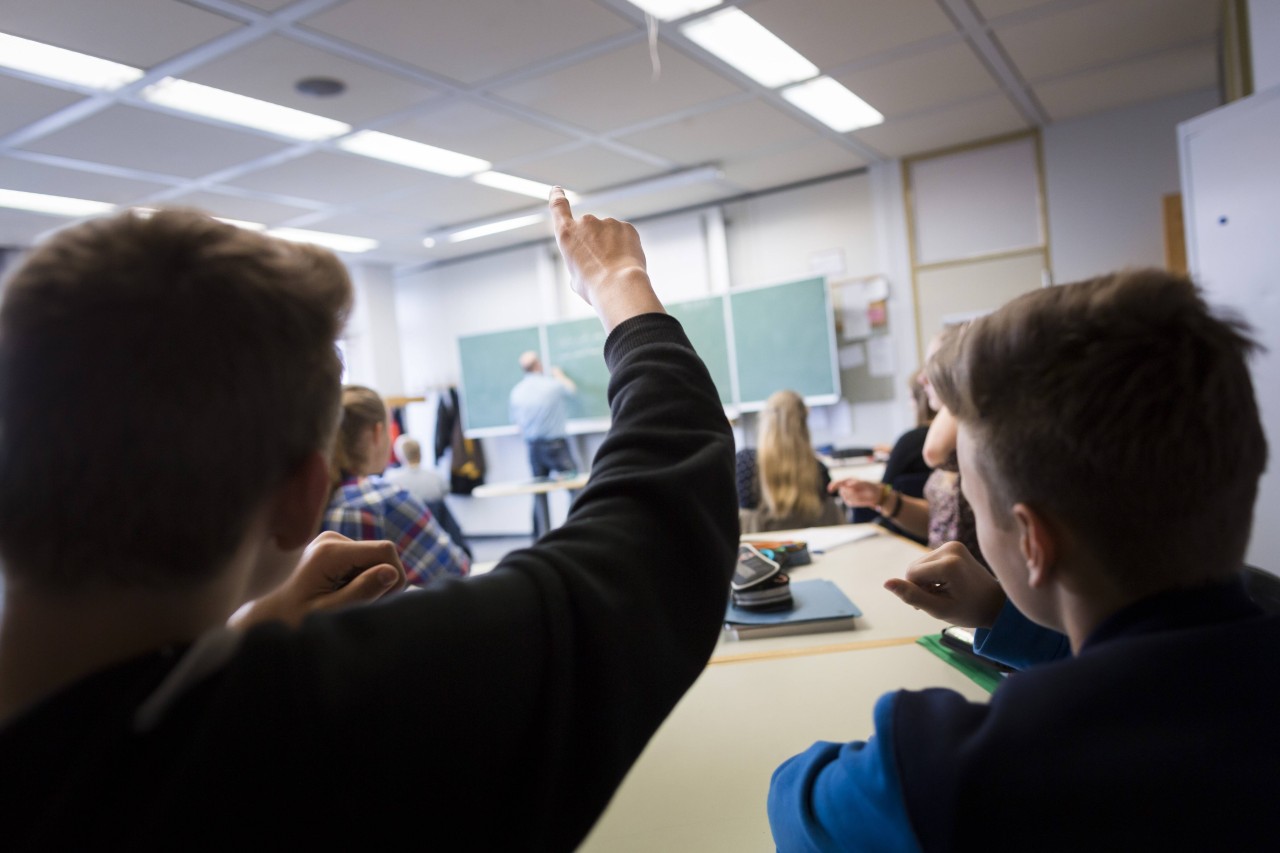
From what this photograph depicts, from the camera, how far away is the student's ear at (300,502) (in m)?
0.53

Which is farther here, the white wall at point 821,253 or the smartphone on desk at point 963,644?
the white wall at point 821,253

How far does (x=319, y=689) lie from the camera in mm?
430

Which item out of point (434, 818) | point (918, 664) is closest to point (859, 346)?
point (918, 664)

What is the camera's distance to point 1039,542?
2.32 ft

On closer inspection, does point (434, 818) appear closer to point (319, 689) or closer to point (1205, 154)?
point (319, 689)

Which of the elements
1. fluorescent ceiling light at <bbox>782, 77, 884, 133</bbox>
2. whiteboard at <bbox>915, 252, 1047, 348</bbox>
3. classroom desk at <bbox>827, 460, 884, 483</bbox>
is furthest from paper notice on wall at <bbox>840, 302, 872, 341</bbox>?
fluorescent ceiling light at <bbox>782, 77, 884, 133</bbox>

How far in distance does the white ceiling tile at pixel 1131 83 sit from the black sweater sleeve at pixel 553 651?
481 centimetres

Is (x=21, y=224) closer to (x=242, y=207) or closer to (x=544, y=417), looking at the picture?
(x=242, y=207)

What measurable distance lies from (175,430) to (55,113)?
13.4 ft

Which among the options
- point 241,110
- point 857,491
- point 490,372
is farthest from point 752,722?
point 490,372

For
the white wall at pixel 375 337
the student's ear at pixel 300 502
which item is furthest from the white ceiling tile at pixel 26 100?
the white wall at pixel 375 337

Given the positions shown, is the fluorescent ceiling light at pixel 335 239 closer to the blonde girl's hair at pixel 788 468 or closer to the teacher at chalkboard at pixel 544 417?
the teacher at chalkboard at pixel 544 417

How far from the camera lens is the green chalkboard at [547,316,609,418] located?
6762 mm

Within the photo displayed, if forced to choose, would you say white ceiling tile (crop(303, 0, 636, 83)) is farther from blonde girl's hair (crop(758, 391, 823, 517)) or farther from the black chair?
the black chair
